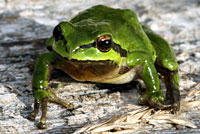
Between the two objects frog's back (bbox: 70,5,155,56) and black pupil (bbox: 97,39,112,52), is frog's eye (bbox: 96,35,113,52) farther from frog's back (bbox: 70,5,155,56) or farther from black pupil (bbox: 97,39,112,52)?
frog's back (bbox: 70,5,155,56)

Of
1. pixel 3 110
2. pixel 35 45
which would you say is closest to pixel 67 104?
pixel 3 110

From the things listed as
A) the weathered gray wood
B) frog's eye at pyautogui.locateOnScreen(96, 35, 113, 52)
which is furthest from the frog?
the weathered gray wood

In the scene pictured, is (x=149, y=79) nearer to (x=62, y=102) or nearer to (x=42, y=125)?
(x=62, y=102)

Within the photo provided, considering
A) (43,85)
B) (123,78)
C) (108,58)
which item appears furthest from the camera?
(123,78)

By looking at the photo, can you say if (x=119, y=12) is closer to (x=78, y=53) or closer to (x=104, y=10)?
(x=104, y=10)

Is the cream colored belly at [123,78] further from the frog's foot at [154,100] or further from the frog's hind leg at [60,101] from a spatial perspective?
the frog's hind leg at [60,101]

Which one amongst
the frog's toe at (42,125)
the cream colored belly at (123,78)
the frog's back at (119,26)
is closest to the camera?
the frog's toe at (42,125)

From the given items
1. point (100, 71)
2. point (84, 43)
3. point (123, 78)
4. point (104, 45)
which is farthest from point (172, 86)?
point (84, 43)

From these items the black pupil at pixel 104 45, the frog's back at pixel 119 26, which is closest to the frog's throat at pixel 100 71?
the black pupil at pixel 104 45
